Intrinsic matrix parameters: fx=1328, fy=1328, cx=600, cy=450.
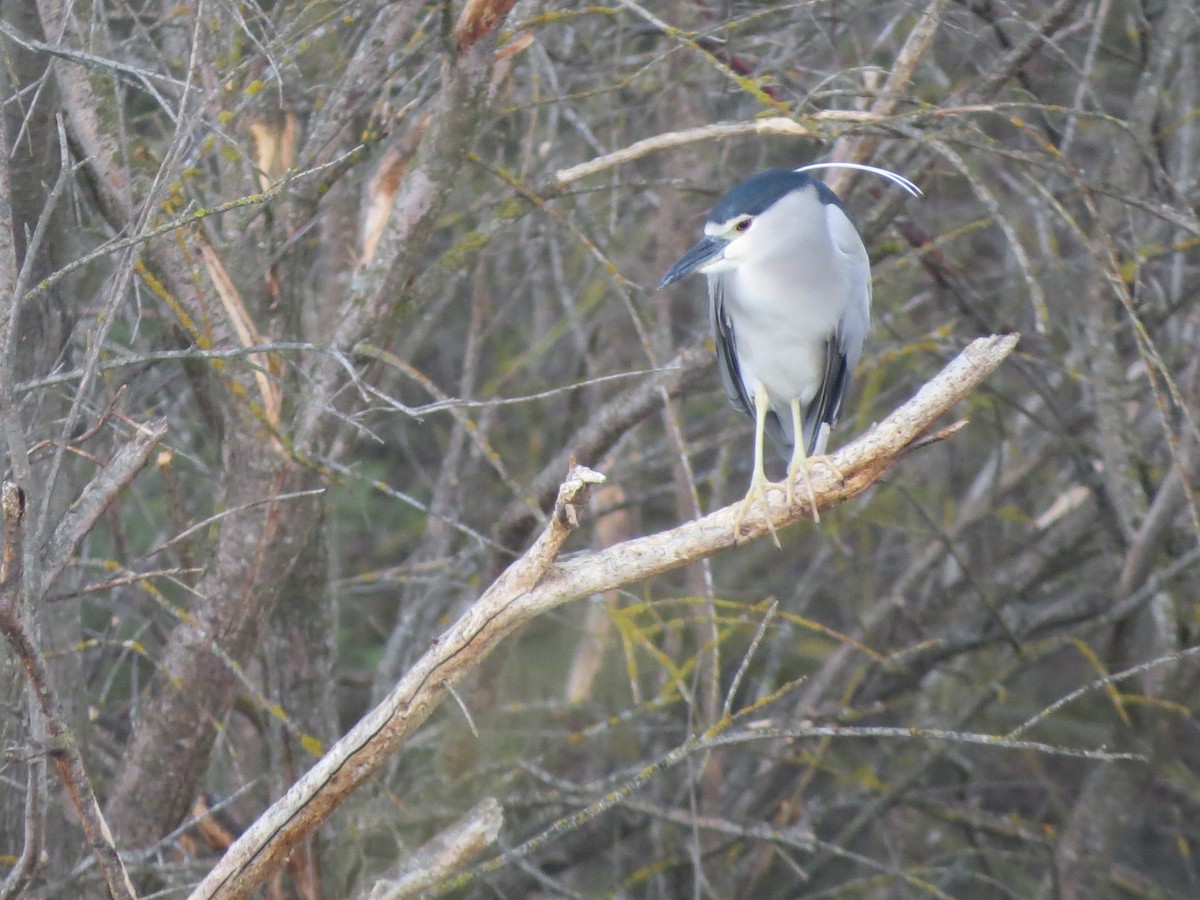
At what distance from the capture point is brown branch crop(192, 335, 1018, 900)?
1875 millimetres

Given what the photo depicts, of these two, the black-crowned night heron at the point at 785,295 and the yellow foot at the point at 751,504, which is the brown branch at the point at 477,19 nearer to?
the black-crowned night heron at the point at 785,295

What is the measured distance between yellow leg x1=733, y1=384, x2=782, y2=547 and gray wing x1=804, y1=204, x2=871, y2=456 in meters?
0.14

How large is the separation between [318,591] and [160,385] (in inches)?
25.6

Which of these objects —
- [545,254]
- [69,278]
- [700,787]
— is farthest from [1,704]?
[545,254]

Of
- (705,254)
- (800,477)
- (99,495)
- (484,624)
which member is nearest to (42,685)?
(99,495)

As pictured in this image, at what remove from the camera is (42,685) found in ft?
5.24

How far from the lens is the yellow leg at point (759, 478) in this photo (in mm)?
2110

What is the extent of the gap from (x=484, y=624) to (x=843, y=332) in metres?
1.54

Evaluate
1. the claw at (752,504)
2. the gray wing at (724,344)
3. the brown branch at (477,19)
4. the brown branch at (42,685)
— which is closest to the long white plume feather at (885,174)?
the gray wing at (724,344)

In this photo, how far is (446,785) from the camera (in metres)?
3.50

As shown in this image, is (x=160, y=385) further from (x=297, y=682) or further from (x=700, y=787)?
(x=700, y=787)

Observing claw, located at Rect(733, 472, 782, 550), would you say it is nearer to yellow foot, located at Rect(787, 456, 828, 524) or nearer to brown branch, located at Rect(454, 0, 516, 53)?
yellow foot, located at Rect(787, 456, 828, 524)

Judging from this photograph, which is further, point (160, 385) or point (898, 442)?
point (160, 385)

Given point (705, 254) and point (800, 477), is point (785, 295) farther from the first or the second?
point (800, 477)
